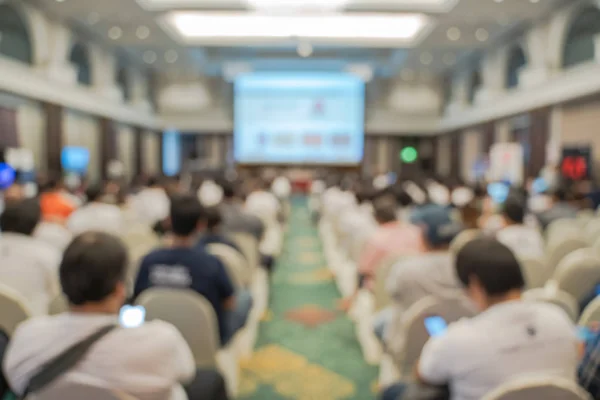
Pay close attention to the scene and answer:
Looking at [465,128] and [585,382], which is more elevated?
[465,128]

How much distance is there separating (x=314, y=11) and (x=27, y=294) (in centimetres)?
951

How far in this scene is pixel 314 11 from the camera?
36.7 ft

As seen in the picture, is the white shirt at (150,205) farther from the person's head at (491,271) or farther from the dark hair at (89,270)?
the person's head at (491,271)

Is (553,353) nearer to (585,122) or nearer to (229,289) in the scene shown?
(229,289)

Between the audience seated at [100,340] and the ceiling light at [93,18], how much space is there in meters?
11.9

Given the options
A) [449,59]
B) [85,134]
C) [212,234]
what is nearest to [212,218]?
[212,234]

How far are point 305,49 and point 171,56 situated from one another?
4487 millimetres

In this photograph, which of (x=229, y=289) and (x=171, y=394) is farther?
(x=229, y=289)

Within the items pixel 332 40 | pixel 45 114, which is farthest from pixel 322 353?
pixel 332 40

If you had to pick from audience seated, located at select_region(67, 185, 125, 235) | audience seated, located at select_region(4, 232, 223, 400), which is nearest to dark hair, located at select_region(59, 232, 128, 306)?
→ audience seated, located at select_region(4, 232, 223, 400)

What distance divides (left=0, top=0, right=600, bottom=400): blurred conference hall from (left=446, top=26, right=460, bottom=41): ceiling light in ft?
0.41

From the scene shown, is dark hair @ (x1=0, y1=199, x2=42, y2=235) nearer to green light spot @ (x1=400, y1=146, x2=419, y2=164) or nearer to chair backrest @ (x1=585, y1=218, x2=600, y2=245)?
chair backrest @ (x1=585, y1=218, x2=600, y2=245)

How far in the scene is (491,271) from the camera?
183 centimetres

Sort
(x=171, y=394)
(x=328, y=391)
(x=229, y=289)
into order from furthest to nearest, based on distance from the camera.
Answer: (x=328, y=391), (x=229, y=289), (x=171, y=394)
